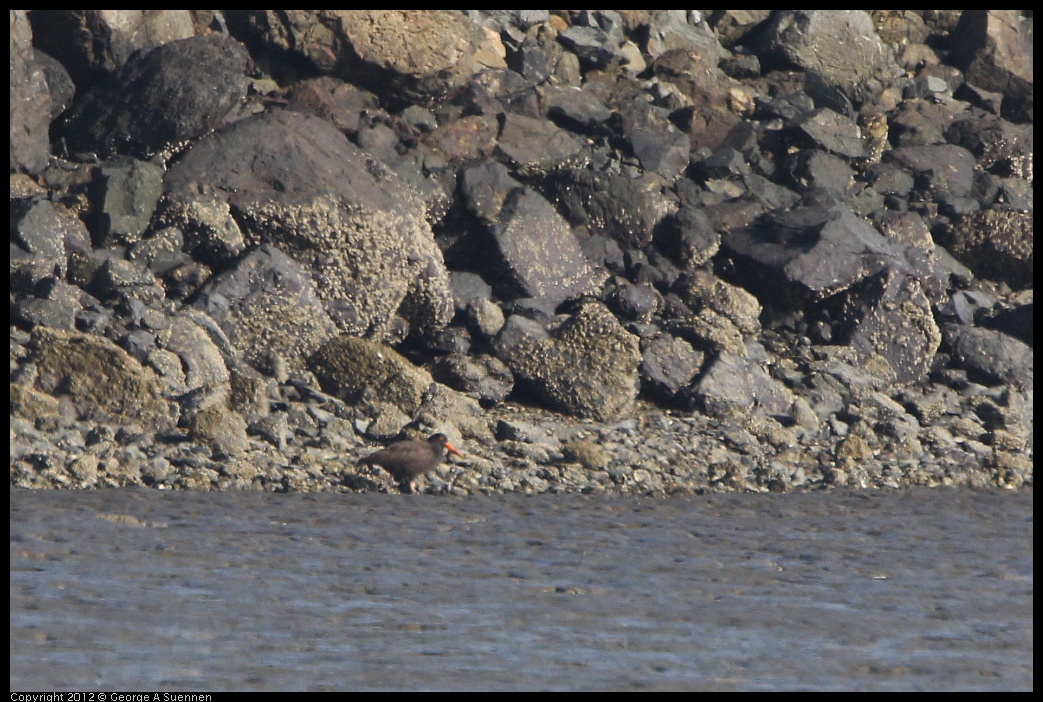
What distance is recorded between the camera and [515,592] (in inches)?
584

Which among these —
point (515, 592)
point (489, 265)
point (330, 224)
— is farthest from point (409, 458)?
point (489, 265)

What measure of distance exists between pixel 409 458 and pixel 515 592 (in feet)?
16.4

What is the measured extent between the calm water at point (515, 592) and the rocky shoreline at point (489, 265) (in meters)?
1.69

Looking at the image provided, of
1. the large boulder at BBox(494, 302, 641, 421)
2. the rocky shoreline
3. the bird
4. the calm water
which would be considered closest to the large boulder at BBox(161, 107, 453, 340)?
the rocky shoreline

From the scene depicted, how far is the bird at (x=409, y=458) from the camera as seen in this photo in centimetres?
1955

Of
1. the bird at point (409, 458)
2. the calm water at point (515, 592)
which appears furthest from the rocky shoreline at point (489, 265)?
the calm water at point (515, 592)

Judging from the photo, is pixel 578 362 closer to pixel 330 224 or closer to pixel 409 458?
pixel 409 458

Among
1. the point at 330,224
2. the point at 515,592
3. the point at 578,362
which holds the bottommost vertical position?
the point at 515,592

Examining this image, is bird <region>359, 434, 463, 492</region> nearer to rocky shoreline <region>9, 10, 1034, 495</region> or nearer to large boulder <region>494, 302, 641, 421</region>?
rocky shoreline <region>9, 10, 1034, 495</region>

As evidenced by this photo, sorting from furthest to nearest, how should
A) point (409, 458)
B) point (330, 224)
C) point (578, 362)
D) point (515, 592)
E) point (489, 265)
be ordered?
point (489, 265) < point (330, 224) < point (578, 362) < point (409, 458) < point (515, 592)

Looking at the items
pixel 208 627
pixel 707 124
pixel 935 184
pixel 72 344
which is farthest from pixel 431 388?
pixel 935 184

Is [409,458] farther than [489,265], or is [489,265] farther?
[489,265]

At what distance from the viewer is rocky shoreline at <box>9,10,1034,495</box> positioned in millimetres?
21016

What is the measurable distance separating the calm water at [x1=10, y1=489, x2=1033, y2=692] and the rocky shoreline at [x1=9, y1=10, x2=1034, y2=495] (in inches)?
66.4
